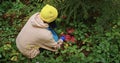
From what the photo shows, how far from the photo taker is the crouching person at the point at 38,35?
4414 millimetres

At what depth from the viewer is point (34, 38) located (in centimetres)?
443

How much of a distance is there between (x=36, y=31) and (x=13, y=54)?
1.67 ft

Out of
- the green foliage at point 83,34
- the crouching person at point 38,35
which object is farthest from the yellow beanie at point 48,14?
the green foliage at point 83,34

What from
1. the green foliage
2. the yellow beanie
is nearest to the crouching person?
the yellow beanie

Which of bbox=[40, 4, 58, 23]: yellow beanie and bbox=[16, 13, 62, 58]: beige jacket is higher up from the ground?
bbox=[40, 4, 58, 23]: yellow beanie

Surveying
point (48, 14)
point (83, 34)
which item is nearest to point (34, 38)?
point (48, 14)

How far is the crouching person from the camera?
4.41 m

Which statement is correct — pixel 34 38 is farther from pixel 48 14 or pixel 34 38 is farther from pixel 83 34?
pixel 83 34

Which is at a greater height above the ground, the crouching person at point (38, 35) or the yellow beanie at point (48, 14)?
the yellow beanie at point (48, 14)

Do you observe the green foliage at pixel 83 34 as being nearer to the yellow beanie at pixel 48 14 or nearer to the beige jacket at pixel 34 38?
the beige jacket at pixel 34 38

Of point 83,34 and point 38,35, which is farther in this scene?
point 83,34

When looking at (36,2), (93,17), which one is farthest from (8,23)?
(93,17)

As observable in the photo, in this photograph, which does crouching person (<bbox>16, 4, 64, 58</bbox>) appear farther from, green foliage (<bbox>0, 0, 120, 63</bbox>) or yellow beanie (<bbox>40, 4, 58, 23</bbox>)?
green foliage (<bbox>0, 0, 120, 63</bbox>)

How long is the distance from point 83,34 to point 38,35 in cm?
Result: 79
